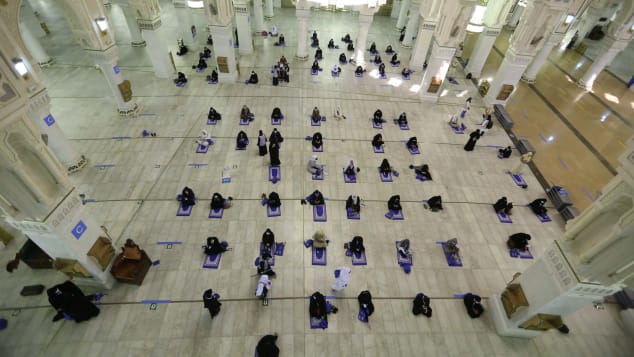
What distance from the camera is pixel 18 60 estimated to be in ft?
26.9

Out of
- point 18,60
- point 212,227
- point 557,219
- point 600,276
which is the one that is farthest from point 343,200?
point 18,60

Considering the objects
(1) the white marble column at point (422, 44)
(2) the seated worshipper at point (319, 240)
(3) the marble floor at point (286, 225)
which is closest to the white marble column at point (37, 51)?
A: (3) the marble floor at point (286, 225)

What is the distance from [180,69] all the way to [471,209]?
1840 centimetres

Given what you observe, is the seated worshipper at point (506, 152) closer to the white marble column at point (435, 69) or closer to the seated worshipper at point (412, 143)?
the seated worshipper at point (412, 143)

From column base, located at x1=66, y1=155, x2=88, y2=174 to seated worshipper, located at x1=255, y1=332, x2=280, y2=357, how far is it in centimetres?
1089

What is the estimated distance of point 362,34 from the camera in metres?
20.1

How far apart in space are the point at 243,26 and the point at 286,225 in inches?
585

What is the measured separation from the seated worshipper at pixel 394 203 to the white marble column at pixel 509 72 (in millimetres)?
10857

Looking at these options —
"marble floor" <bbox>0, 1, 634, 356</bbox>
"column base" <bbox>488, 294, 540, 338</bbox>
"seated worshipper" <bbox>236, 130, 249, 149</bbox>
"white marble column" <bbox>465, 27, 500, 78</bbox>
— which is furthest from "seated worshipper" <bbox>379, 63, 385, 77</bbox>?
"column base" <bbox>488, 294, 540, 338</bbox>

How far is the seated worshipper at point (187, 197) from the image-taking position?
11656 mm

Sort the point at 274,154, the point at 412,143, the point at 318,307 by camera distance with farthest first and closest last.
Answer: the point at 412,143 < the point at 274,154 < the point at 318,307

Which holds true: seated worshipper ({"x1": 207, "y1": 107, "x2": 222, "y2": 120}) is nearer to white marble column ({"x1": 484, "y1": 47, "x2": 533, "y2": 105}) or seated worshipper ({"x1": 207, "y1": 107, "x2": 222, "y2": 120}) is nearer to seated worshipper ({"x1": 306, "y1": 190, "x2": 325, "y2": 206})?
seated worshipper ({"x1": 306, "y1": 190, "x2": 325, "y2": 206})

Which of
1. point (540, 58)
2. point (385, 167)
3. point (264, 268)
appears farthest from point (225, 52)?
point (540, 58)

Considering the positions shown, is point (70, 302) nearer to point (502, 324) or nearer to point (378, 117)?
point (502, 324)
